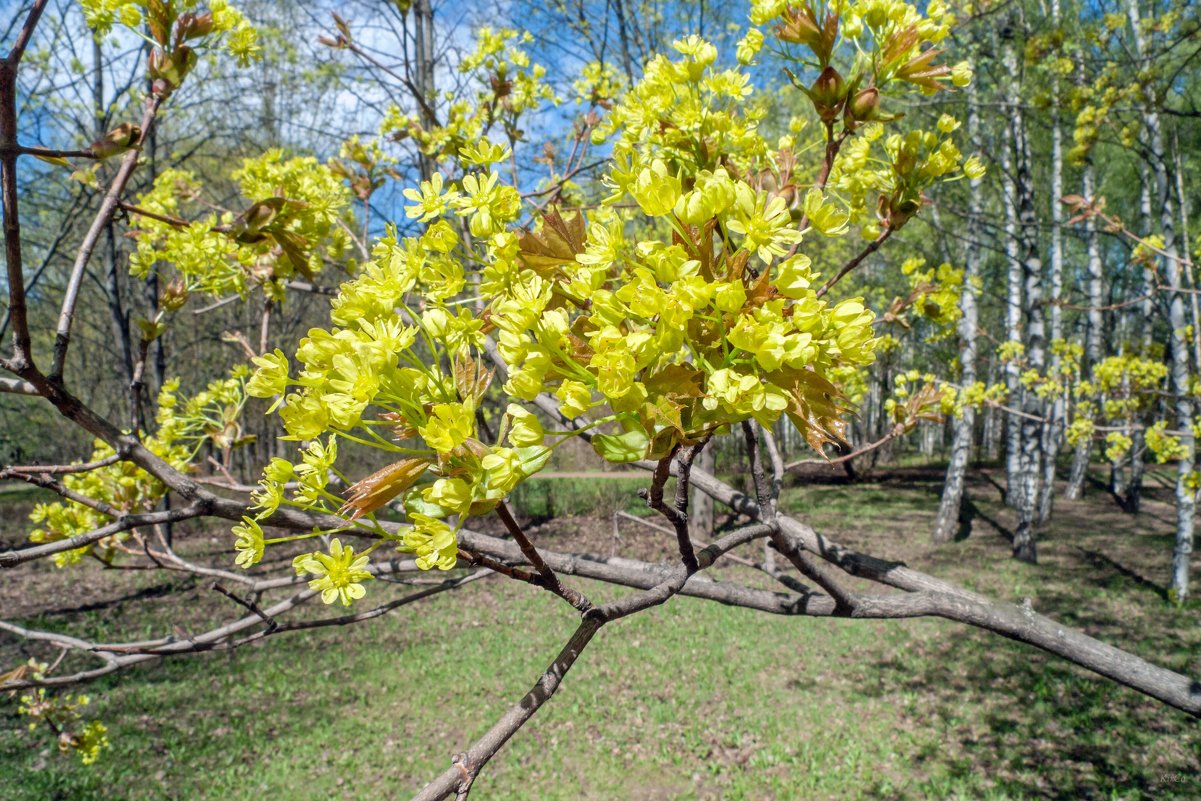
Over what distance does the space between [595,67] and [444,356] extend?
10.4ft

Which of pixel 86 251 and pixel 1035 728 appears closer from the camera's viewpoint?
pixel 86 251

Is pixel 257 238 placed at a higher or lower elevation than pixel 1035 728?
higher

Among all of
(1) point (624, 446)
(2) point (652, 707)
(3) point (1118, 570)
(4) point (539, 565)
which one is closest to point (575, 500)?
(2) point (652, 707)

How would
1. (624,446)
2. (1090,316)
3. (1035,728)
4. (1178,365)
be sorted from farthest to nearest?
(1090,316) → (1178,365) → (1035,728) → (624,446)

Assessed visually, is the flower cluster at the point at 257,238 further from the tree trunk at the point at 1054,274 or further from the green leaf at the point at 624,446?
the tree trunk at the point at 1054,274

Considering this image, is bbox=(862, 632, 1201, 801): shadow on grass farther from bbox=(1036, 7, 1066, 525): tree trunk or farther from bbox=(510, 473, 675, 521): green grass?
bbox=(510, 473, 675, 521): green grass

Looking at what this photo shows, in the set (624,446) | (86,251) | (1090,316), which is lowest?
(624,446)

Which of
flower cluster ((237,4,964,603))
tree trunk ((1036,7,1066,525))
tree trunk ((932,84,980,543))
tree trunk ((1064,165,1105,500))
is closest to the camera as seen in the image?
flower cluster ((237,4,964,603))

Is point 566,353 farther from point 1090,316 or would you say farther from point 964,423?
point 1090,316

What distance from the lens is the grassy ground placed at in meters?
5.05

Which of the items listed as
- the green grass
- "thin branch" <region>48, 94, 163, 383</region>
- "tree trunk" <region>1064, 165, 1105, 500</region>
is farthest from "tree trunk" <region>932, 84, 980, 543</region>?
"thin branch" <region>48, 94, 163, 383</region>

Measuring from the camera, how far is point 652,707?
6199 mm

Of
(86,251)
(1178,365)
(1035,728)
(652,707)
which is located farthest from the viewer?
(1178,365)

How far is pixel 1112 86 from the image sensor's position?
6.58 metres
